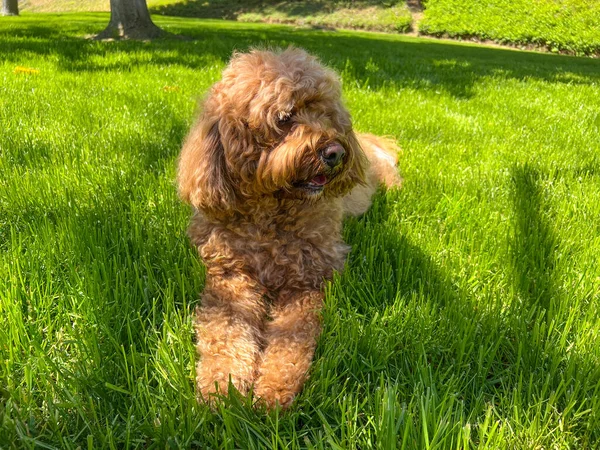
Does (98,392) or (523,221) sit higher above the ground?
(523,221)

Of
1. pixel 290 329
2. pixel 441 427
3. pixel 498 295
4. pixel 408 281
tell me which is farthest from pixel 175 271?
pixel 498 295

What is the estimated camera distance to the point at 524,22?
2406 centimetres

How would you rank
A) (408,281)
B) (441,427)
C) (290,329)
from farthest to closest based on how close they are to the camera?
(408,281) → (290,329) → (441,427)

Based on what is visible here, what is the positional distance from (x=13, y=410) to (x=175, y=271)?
986 mm

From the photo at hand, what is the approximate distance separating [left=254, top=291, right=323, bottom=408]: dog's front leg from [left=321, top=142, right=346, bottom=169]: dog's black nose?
0.72 m

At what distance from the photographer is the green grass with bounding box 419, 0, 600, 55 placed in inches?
879

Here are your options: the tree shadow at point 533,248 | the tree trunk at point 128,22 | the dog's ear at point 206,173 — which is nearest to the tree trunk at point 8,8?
the tree trunk at point 128,22

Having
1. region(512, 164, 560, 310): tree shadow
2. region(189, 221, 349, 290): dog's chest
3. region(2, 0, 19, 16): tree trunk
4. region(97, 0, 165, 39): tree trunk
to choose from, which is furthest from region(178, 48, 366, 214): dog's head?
region(2, 0, 19, 16): tree trunk

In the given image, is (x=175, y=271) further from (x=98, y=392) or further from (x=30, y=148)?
(x=30, y=148)

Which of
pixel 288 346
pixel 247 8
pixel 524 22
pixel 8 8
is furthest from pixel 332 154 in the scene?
pixel 247 8

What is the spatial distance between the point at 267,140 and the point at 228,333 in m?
1.06

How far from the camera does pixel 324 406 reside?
174 cm

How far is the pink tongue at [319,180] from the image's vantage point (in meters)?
2.46

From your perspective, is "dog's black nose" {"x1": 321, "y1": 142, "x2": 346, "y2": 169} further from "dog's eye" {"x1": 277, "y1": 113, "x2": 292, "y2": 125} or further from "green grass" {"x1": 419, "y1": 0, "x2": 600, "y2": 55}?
"green grass" {"x1": 419, "y1": 0, "x2": 600, "y2": 55}
